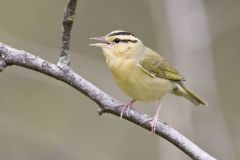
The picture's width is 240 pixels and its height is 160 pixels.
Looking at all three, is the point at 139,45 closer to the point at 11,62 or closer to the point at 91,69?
the point at 11,62

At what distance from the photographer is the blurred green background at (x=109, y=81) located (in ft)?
26.6

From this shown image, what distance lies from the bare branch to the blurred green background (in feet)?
13.2

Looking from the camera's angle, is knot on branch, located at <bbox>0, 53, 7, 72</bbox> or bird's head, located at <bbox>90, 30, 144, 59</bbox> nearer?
knot on branch, located at <bbox>0, 53, 7, 72</bbox>

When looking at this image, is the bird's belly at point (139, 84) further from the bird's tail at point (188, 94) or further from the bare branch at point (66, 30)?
the bare branch at point (66, 30)

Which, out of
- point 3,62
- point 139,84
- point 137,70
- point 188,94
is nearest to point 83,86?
point 3,62

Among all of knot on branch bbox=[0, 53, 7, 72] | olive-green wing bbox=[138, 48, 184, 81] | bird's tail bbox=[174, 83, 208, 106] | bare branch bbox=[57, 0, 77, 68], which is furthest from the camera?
bird's tail bbox=[174, 83, 208, 106]

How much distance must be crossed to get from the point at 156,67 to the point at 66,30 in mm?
2378

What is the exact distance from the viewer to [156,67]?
605cm

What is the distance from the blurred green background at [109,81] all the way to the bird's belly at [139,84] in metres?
2.04

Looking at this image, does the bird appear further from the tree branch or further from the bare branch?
the bare branch

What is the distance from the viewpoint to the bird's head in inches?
226

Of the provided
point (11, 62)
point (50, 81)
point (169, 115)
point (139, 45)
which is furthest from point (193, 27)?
point (11, 62)

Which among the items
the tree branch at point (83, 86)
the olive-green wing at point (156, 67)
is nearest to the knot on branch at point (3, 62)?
the tree branch at point (83, 86)

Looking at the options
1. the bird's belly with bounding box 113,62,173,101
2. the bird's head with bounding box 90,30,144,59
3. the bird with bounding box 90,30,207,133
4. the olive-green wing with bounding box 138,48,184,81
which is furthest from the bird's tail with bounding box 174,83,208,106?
the bird's head with bounding box 90,30,144,59
